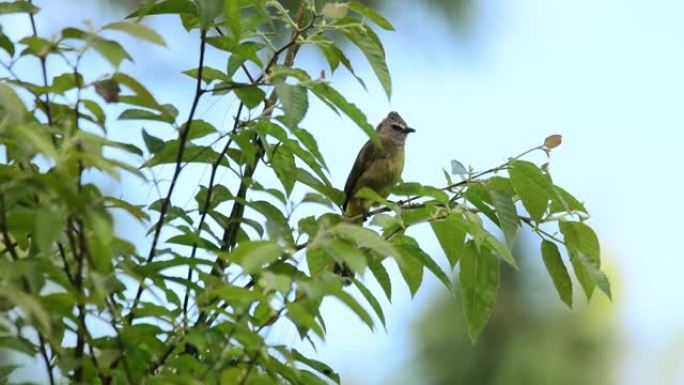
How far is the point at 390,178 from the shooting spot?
498 cm

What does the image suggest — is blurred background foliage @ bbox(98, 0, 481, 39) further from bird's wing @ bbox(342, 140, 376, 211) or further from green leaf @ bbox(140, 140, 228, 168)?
green leaf @ bbox(140, 140, 228, 168)

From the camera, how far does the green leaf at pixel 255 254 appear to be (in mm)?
1706

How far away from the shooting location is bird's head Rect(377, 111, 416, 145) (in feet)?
17.2

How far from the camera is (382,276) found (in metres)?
2.35

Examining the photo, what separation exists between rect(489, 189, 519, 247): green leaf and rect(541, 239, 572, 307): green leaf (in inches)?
7.5

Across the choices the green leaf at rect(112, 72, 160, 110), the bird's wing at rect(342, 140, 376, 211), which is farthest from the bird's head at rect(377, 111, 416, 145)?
the green leaf at rect(112, 72, 160, 110)

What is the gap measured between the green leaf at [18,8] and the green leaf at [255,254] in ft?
1.70

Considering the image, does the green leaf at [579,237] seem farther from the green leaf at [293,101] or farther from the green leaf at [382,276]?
the green leaf at [293,101]

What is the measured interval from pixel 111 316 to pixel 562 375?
341 inches

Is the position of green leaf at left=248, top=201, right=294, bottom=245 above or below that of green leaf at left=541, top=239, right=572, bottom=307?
above

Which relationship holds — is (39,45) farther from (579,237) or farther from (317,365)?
(579,237)

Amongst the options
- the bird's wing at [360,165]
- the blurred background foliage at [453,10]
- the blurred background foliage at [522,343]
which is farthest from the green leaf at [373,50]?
the blurred background foliage at [522,343]

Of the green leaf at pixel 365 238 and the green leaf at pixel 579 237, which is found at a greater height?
the green leaf at pixel 579 237

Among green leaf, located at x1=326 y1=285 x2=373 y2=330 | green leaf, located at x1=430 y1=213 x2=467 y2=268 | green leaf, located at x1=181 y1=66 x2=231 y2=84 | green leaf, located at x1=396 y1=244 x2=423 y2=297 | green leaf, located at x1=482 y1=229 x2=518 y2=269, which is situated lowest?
green leaf, located at x1=326 y1=285 x2=373 y2=330
